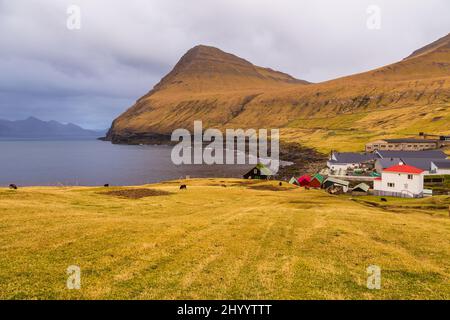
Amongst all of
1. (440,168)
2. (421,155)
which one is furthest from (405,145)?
(440,168)

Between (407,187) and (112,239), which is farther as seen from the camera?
(407,187)

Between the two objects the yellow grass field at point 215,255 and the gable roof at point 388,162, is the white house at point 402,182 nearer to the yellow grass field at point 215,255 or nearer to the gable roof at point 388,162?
the gable roof at point 388,162

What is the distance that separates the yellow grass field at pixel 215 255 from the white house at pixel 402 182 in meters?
61.3

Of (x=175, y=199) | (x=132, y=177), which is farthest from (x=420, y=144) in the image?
(x=175, y=199)

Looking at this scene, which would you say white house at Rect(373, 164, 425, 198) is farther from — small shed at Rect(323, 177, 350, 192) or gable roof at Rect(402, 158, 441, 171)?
gable roof at Rect(402, 158, 441, 171)

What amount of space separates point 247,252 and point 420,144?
7825 inches

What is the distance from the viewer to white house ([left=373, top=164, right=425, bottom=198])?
87.1 meters

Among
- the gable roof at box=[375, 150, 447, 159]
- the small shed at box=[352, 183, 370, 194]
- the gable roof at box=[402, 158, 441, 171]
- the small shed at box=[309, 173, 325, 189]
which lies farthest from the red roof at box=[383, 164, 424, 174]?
the gable roof at box=[375, 150, 447, 159]

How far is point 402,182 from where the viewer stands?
89.8 meters

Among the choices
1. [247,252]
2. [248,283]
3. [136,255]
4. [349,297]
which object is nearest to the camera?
[349,297]

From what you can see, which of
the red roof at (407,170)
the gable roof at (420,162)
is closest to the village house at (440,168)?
the gable roof at (420,162)

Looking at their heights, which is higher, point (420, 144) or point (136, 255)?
point (420, 144)

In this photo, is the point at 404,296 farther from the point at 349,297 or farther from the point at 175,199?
the point at 175,199
